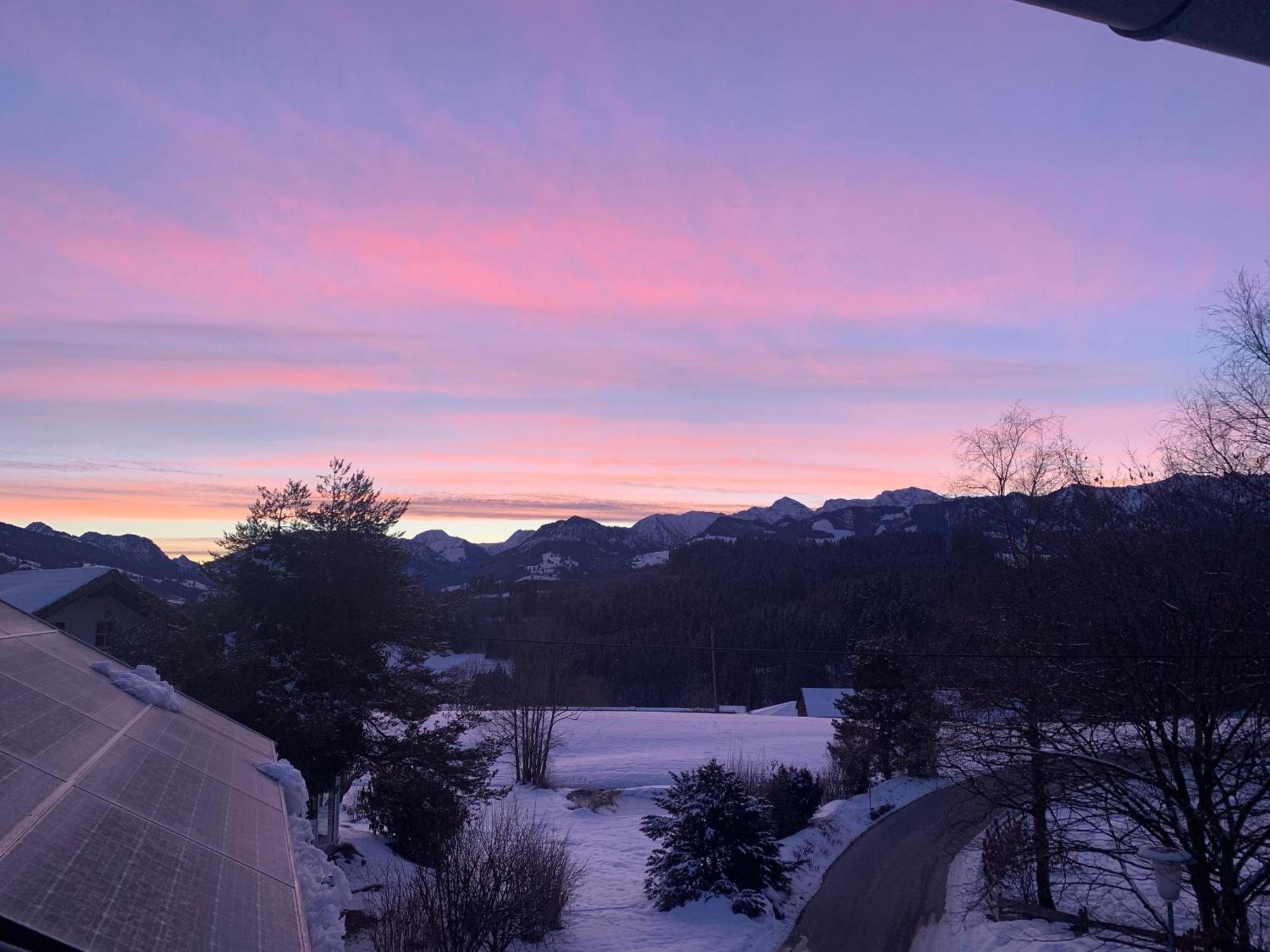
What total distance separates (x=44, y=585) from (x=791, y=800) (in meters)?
27.0

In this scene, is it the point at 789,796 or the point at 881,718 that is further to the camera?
the point at 881,718

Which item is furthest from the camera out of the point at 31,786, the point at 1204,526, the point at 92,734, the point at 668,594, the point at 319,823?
the point at 668,594

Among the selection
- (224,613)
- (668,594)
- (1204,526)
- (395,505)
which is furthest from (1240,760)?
(668,594)

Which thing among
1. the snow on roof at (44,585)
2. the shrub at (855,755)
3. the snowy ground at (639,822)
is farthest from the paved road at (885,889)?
the snow on roof at (44,585)

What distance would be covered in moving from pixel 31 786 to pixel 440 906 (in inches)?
295

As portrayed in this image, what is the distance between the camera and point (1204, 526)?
14.4 metres

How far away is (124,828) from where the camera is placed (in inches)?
186

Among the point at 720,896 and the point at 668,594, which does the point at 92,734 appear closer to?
the point at 720,896

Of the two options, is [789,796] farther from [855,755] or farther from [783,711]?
[783,711]

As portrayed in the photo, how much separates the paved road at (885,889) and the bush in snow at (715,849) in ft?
4.55

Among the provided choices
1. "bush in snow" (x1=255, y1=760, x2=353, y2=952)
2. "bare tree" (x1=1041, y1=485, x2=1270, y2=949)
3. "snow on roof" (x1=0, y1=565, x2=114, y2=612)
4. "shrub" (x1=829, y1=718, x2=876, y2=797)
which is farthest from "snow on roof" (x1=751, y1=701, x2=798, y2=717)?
"bush in snow" (x1=255, y1=760, x2=353, y2=952)

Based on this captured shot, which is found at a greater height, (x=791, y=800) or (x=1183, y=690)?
(x=1183, y=690)

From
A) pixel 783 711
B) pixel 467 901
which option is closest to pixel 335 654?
pixel 467 901

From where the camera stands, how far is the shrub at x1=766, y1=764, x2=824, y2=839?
99.1 feet
